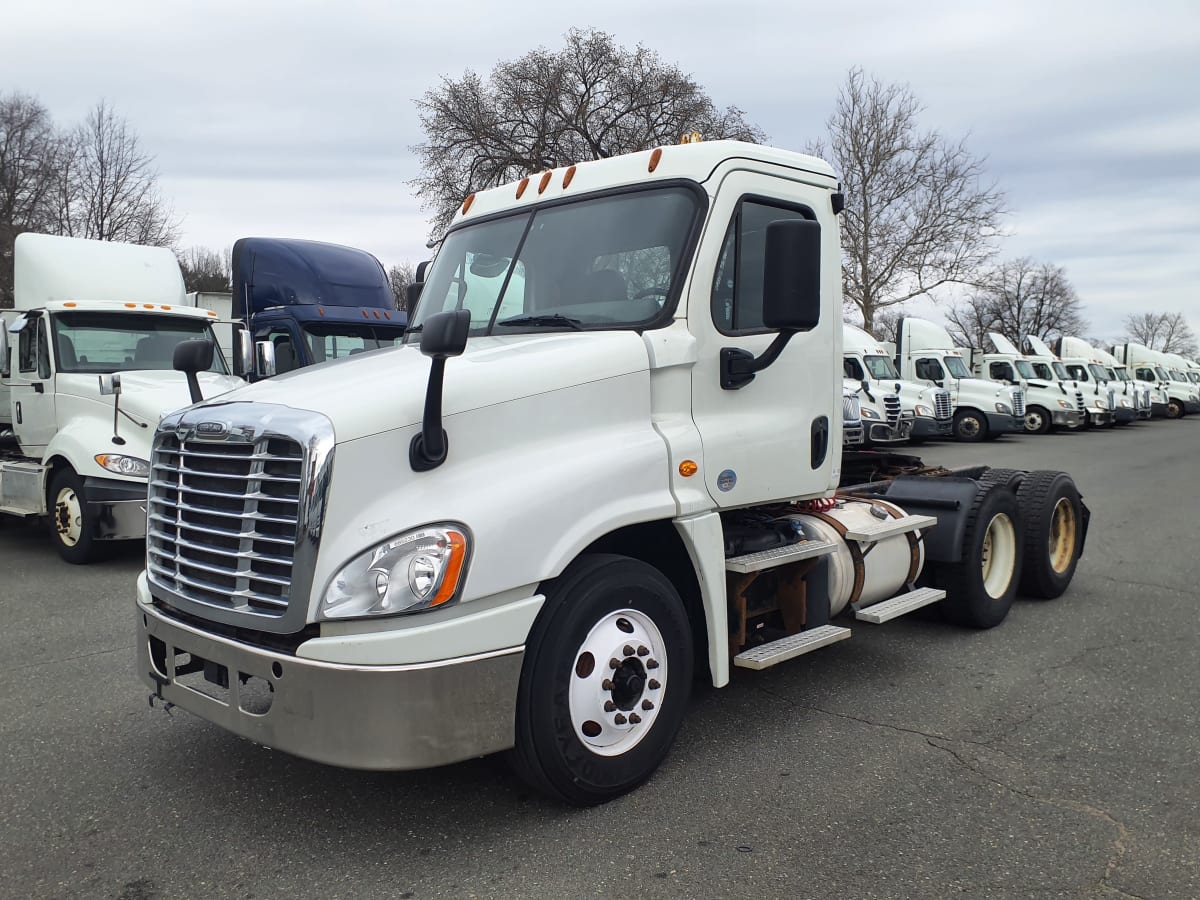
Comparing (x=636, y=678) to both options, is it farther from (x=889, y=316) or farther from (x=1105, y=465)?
(x=889, y=316)

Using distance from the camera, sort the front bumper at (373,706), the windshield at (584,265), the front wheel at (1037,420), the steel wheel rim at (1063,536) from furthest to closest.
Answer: the front wheel at (1037,420)
the steel wheel rim at (1063,536)
the windshield at (584,265)
the front bumper at (373,706)

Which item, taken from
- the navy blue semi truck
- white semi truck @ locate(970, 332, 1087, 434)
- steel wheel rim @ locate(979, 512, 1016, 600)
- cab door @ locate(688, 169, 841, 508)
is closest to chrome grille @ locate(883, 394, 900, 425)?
white semi truck @ locate(970, 332, 1087, 434)

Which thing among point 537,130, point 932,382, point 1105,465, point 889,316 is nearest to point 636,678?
point 1105,465

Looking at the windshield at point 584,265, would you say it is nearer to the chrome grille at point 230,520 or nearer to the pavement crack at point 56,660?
the chrome grille at point 230,520

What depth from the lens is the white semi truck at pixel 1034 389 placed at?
28797 millimetres

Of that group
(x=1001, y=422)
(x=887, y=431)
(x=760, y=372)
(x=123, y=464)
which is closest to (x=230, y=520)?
(x=760, y=372)

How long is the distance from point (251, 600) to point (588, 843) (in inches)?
56.6

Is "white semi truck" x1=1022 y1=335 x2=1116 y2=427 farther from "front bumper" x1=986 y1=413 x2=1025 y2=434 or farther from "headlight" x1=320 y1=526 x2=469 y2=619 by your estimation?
"headlight" x1=320 y1=526 x2=469 y2=619

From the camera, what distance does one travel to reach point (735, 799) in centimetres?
378

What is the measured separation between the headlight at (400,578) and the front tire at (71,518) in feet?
21.1

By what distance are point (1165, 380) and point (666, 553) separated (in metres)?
47.2

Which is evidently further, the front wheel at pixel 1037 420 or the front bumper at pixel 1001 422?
the front wheel at pixel 1037 420

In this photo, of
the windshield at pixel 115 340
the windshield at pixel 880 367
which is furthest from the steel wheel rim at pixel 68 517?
the windshield at pixel 880 367

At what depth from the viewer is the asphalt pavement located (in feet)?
10.5
